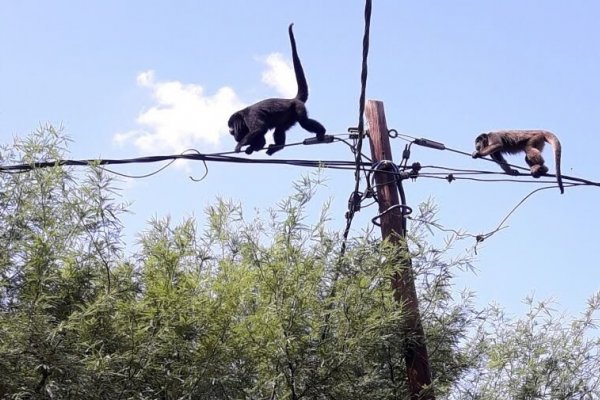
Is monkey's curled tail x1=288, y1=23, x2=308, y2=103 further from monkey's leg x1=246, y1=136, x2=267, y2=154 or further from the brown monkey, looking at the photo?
the brown monkey

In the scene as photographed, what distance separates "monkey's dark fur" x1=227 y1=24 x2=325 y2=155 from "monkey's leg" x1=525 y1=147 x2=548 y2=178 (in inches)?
72.6

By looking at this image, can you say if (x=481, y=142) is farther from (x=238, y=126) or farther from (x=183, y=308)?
(x=183, y=308)

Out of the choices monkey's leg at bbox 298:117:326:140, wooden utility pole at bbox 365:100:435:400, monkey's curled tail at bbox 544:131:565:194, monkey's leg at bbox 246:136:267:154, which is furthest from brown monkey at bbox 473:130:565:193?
wooden utility pole at bbox 365:100:435:400

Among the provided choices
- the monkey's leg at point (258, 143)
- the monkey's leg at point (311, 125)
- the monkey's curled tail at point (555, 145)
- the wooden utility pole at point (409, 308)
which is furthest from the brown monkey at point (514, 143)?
the wooden utility pole at point (409, 308)

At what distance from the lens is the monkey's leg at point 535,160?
6569 mm

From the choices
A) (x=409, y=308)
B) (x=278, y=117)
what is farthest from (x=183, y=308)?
(x=278, y=117)

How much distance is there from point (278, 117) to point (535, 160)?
89.1 inches

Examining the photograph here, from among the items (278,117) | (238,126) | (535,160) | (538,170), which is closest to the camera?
(278,117)

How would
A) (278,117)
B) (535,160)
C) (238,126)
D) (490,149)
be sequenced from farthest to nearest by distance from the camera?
1. (490,149)
2. (535,160)
3. (238,126)
4. (278,117)

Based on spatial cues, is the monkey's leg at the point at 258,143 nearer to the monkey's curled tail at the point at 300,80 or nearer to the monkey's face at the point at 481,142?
the monkey's curled tail at the point at 300,80

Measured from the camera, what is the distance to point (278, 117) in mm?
6180

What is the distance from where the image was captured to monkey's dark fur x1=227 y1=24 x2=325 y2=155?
19.8 feet

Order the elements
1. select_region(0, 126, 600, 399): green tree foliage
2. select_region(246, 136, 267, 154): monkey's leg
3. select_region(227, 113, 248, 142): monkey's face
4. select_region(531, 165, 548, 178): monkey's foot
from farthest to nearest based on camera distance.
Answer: select_region(227, 113, 248, 142): monkey's face
select_region(246, 136, 267, 154): monkey's leg
select_region(531, 165, 548, 178): monkey's foot
select_region(0, 126, 600, 399): green tree foliage

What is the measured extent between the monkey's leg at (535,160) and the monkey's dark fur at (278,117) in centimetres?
184
